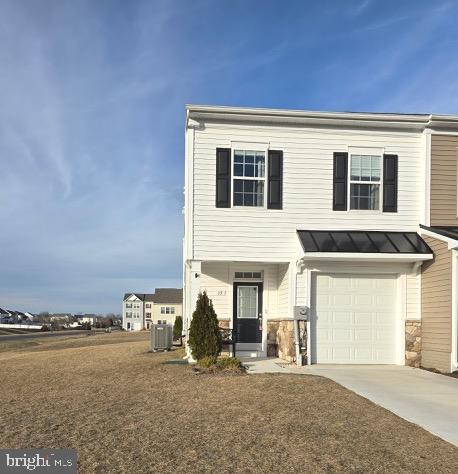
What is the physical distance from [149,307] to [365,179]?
88.3 meters

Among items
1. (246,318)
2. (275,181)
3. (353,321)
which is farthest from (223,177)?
(353,321)

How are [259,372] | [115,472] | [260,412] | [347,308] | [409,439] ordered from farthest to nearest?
[347,308], [259,372], [260,412], [409,439], [115,472]

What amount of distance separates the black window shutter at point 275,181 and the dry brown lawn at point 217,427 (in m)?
4.87

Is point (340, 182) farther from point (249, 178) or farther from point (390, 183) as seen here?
point (249, 178)

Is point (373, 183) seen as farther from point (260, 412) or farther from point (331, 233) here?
point (260, 412)

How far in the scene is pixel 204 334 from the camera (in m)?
13.9

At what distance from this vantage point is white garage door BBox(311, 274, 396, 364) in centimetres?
1472

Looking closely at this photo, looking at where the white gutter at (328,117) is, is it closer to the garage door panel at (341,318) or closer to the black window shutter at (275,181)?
the black window shutter at (275,181)

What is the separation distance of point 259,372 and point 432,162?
7.16 metres

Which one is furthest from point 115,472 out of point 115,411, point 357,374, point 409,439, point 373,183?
point 373,183

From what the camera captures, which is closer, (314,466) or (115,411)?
(314,466)

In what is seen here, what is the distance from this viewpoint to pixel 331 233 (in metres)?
14.9

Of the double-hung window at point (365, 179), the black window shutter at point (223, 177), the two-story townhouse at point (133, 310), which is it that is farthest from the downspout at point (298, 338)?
the two-story townhouse at point (133, 310)

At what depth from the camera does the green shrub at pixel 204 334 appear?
13.8 m
